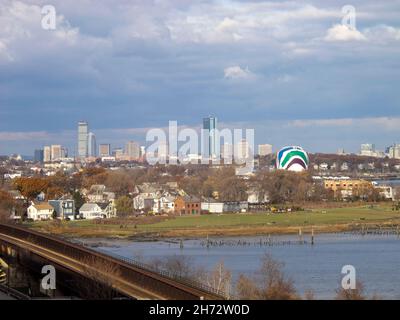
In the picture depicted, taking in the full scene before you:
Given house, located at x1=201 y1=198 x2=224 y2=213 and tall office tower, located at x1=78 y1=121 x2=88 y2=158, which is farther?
tall office tower, located at x1=78 y1=121 x2=88 y2=158

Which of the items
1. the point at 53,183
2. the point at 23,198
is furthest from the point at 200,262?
the point at 53,183

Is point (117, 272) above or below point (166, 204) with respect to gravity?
below

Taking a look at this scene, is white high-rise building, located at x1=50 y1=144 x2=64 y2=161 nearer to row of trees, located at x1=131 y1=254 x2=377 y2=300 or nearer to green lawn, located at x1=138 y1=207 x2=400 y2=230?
green lawn, located at x1=138 y1=207 x2=400 y2=230

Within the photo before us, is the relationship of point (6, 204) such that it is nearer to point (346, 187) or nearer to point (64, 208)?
point (64, 208)

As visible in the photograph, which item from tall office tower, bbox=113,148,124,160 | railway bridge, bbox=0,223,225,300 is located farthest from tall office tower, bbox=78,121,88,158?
railway bridge, bbox=0,223,225,300

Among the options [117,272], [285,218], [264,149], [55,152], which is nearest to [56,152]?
[55,152]
